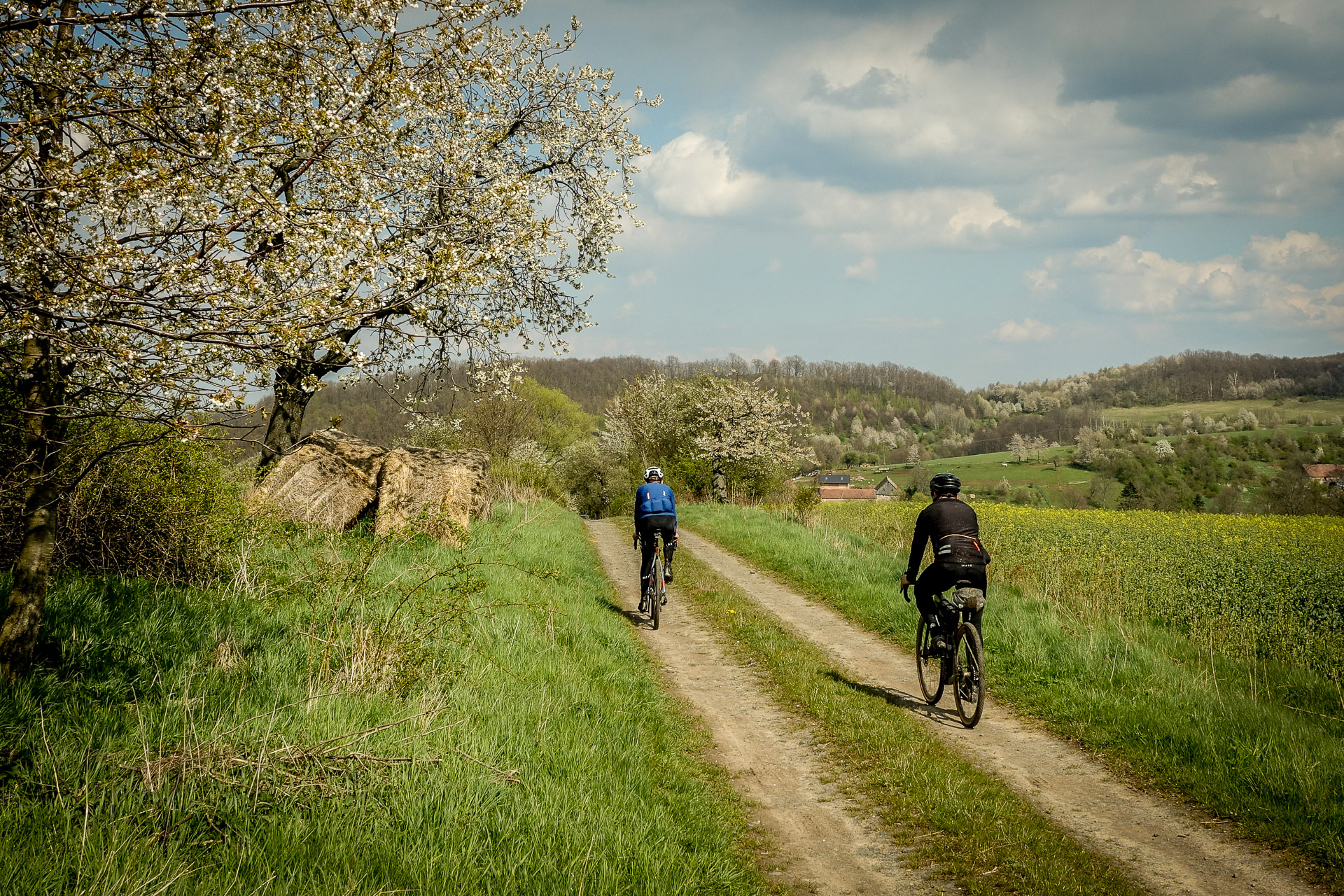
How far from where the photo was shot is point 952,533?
294 inches

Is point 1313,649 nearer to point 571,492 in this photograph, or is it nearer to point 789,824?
point 789,824

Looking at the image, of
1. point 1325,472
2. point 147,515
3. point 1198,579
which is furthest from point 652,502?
point 1325,472

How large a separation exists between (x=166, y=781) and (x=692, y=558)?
14577mm

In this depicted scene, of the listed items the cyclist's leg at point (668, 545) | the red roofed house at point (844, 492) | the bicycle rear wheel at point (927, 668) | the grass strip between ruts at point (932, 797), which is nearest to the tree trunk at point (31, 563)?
the grass strip between ruts at point (932, 797)

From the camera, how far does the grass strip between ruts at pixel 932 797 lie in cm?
441

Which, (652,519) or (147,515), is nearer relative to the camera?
(147,515)

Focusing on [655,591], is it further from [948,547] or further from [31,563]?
[31,563]

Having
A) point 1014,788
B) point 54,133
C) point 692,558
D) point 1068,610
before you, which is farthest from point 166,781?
point 692,558

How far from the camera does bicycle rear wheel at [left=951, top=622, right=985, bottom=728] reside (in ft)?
22.9

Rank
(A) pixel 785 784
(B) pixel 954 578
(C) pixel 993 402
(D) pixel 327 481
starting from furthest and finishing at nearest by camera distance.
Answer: (C) pixel 993 402
(D) pixel 327 481
(B) pixel 954 578
(A) pixel 785 784

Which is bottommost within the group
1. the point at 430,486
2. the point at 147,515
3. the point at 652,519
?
the point at 652,519

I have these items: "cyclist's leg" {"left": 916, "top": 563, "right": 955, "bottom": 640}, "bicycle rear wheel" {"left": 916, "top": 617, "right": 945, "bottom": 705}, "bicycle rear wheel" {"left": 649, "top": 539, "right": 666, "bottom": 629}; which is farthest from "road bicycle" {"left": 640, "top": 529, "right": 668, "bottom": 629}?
"cyclist's leg" {"left": 916, "top": 563, "right": 955, "bottom": 640}

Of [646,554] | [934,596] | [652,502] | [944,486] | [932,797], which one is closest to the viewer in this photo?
[932,797]

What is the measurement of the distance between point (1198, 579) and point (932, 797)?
47.7 ft
